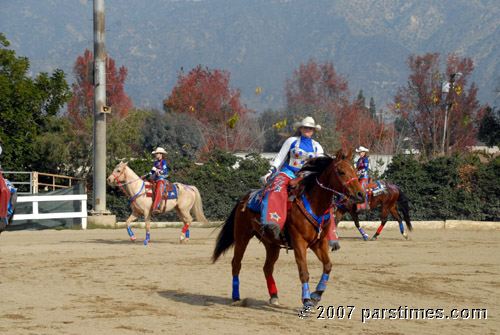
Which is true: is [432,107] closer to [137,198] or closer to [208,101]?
[208,101]

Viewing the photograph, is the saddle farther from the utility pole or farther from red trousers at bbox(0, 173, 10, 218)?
the utility pole

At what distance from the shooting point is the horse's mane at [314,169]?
10.1m

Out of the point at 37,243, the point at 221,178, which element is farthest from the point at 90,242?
the point at 221,178

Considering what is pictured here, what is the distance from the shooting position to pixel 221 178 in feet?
92.9

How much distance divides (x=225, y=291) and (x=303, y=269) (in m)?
2.55

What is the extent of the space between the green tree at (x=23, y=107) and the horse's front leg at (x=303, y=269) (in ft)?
72.6

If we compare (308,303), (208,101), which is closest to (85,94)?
(208,101)

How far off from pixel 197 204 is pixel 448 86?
30535 millimetres

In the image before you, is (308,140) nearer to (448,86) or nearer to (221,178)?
(221,178)

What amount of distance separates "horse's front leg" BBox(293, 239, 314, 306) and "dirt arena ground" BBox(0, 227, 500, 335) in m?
0.30

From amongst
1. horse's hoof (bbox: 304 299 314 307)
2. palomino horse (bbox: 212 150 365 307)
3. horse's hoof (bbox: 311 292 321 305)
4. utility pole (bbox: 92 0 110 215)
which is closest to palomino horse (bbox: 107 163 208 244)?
utility pole (bbox: 92 0 110 215)

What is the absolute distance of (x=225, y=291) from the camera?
11.7 m

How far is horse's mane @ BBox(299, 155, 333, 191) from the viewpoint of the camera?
10.1m

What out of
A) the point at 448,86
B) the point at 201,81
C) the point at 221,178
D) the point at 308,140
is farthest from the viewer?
the point at 201,81
